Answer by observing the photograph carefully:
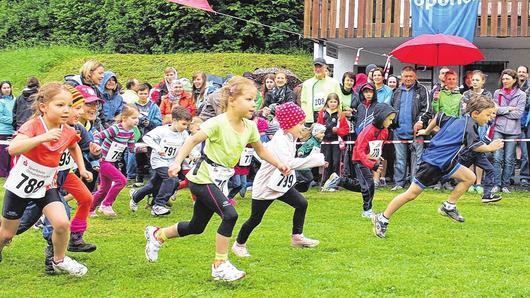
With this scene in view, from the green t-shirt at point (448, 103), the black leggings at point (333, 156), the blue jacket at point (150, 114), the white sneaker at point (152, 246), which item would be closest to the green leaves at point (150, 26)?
the black leggings at point (333, 156)

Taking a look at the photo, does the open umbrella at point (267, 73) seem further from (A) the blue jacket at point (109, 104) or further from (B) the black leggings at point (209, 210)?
(B) the black leggings at point (209, 210)

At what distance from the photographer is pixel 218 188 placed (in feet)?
22.4

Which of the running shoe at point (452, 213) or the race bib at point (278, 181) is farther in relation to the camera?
the running shoe at point (452, 213)

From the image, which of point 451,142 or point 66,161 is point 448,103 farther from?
point 66,161

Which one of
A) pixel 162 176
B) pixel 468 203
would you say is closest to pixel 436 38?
pixel 468 203

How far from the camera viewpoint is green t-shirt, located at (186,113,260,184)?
22.1ft

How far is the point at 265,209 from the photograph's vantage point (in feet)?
25.3

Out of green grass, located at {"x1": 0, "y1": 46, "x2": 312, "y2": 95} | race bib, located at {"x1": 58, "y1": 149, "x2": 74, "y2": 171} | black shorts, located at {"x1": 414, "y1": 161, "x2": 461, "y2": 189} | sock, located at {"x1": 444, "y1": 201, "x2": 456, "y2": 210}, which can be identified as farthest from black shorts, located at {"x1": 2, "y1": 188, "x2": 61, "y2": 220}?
green grass, located at {"x1": 0, "y1": 46, "x2": 312, "y2": 95}

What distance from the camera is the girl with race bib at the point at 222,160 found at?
6.61m

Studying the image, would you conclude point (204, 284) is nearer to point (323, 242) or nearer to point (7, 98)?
point (323, 242)

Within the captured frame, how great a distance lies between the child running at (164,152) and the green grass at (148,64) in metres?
9.75

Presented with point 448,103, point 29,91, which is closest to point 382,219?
point 448,103

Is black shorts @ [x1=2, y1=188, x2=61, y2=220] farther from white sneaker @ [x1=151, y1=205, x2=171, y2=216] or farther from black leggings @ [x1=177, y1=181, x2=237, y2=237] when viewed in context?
white sneaker @ [x1=151, y1=205, x2=171, y2=216]

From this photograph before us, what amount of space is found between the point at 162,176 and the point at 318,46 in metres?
9.76
